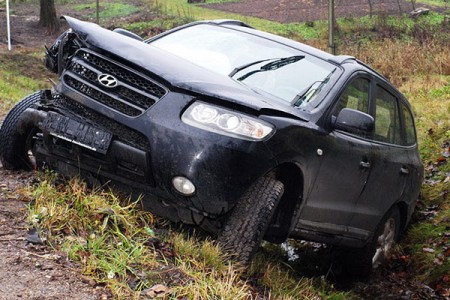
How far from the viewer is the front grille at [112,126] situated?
3.62m

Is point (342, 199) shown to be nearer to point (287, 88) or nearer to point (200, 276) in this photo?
point (287, 88)

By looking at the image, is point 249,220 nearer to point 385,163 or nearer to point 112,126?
point 112,126

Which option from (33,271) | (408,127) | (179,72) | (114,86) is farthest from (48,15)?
(33,271)

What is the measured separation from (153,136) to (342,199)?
5.79ft

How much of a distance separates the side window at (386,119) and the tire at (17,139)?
2767 millimetres

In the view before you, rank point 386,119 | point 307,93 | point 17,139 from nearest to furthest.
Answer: point 307,93 → point 17,139 → point 386,119

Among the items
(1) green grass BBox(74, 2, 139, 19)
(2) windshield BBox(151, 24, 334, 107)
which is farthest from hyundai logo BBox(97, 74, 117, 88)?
(1) green grass BBox(74, 2, 139, 19)

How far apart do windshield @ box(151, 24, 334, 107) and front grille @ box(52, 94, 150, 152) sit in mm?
1100

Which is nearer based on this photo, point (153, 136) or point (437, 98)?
point (153, 136)

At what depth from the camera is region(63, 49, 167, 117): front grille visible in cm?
372

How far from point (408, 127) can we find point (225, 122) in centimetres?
320

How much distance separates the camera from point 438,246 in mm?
6324

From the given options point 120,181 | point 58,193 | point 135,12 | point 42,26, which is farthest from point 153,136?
point 135,12

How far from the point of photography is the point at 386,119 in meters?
5.55
